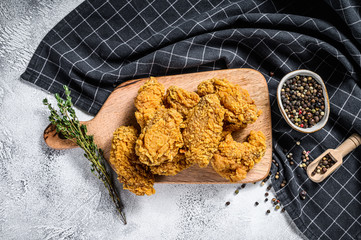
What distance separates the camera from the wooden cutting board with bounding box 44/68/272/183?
3072mm

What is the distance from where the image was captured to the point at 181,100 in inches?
110

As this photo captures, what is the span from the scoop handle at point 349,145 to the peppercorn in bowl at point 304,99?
424 millimetres

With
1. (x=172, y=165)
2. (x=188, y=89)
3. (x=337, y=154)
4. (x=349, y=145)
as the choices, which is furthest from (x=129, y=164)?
(x=349, y=145)

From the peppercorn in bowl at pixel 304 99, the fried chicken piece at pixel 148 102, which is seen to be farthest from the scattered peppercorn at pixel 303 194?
the fried chicken piece at pixel 148 102

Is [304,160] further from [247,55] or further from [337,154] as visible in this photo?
[247,55]

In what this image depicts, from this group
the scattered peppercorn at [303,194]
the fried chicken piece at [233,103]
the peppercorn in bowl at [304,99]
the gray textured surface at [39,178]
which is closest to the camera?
the fried chicken piece at [233,103]

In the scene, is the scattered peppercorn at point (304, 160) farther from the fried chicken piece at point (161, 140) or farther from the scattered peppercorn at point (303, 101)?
the fried chicken piece at point (161, 140)

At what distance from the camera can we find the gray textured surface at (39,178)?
11.1 ft

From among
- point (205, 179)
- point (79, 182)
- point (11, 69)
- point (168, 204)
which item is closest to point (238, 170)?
point (205, 179)

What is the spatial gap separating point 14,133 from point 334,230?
12.8ft

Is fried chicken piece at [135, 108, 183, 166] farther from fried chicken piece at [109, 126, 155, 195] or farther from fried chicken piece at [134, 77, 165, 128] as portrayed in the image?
fried chicken piece at [109, 126, 155, 195]

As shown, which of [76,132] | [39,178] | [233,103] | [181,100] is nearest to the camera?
[233,103]

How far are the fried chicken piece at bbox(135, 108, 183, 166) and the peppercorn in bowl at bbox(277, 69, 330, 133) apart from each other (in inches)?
47.1

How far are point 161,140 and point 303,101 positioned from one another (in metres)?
1.61
